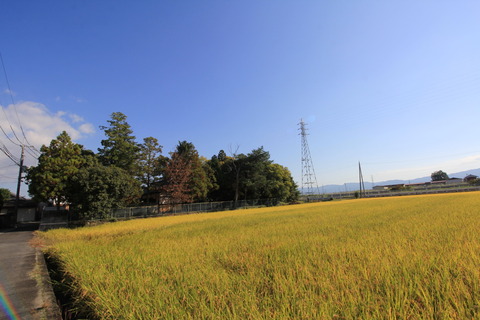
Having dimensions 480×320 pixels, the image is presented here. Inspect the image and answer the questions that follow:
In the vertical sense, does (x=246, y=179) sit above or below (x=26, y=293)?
above

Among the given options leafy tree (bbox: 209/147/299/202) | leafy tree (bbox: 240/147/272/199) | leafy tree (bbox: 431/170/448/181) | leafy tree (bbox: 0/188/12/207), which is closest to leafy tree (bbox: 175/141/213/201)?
leafy tree (bbox: 209/147/299/202)

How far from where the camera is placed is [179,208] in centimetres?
2798

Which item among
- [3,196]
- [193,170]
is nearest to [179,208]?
[193,170]

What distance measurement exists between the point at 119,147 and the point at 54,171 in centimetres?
757

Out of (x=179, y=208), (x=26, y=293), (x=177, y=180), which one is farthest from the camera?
(x=177, y=180)

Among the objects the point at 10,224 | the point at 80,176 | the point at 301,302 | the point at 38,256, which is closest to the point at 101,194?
the point at 80,176

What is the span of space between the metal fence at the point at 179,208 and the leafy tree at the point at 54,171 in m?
4.89

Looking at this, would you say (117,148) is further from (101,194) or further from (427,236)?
(427,236)

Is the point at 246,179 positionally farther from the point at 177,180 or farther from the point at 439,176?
the point at 439,176

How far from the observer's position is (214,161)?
131 feet

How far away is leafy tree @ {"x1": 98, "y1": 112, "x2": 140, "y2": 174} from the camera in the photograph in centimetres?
2669

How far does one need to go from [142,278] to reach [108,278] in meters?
0.60

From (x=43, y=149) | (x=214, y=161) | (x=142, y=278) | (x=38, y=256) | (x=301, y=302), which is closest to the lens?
(x=301, y=302)

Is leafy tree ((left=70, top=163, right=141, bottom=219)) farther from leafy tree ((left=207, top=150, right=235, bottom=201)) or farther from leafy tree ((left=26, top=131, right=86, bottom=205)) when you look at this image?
leafy tree ((left=207, top=150, right=235, bottom=201))
